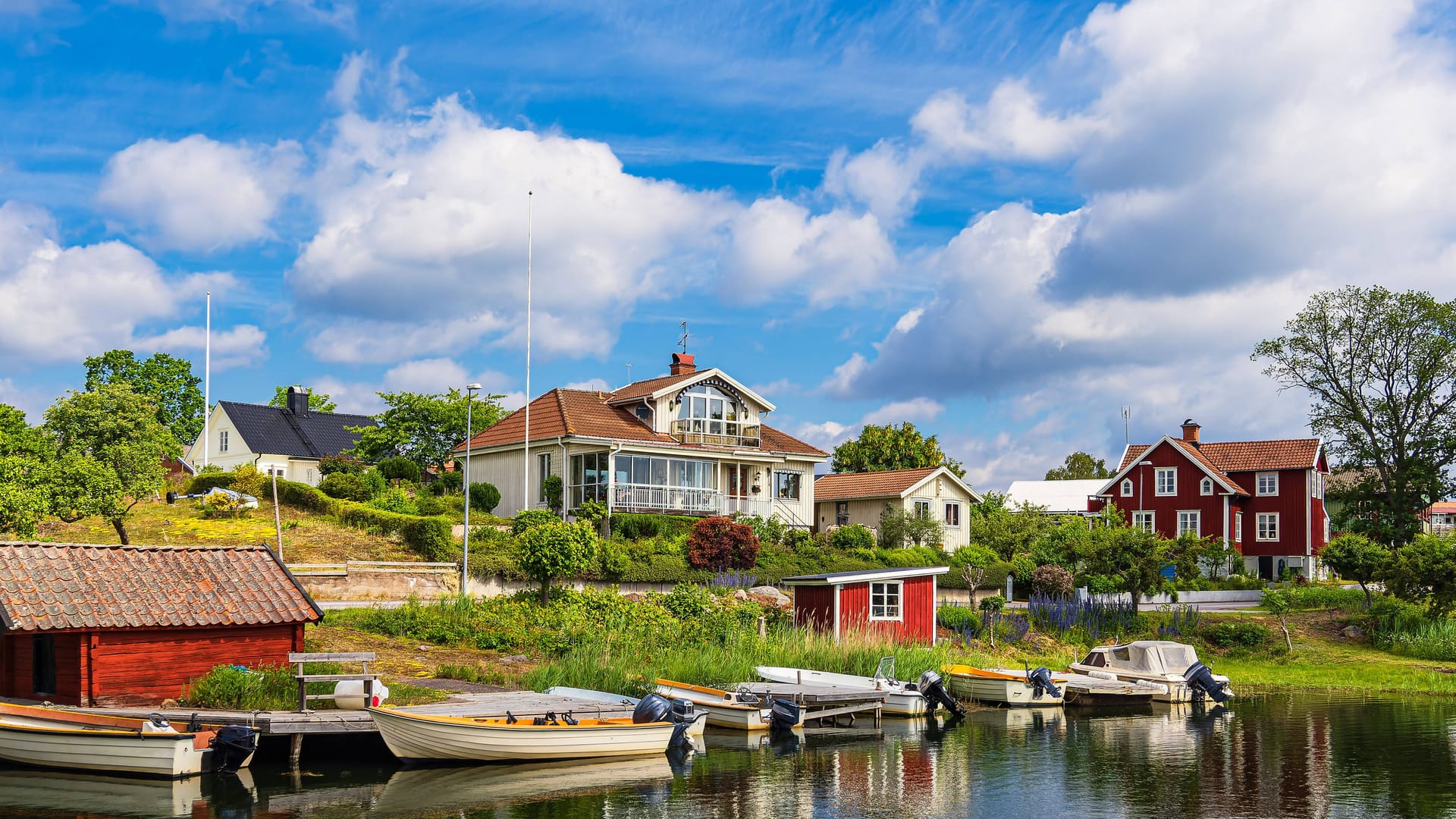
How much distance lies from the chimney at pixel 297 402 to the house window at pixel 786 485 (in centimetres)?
3657

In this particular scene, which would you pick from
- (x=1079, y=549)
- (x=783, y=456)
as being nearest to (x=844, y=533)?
(x=783, y=456)

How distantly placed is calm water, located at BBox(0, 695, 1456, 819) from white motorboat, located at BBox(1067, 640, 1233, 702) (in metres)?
5.50

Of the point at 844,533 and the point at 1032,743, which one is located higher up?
the point at 844,533

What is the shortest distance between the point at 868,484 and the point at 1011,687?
103 ft

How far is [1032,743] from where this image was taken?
79.7 feet

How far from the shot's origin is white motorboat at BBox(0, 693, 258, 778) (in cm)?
1811

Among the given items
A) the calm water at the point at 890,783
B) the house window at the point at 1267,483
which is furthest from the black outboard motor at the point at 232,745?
the house window at the point at 1267,483

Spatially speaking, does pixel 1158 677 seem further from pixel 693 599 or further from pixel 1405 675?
pixel 693 599

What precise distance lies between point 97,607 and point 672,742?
1056cm

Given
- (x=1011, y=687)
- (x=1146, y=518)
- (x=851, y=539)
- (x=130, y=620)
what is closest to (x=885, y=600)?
(x=1011, y=687)

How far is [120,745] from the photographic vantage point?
1811 centimetres

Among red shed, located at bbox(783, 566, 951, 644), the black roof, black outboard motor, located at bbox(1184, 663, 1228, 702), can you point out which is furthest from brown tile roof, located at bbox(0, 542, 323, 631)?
the black roof

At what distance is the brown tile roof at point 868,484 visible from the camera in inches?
2302

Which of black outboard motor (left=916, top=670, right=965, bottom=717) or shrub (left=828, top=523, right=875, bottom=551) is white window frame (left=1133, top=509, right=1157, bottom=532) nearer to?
shrub (left=828, top=523, right=875, bottom=551)
